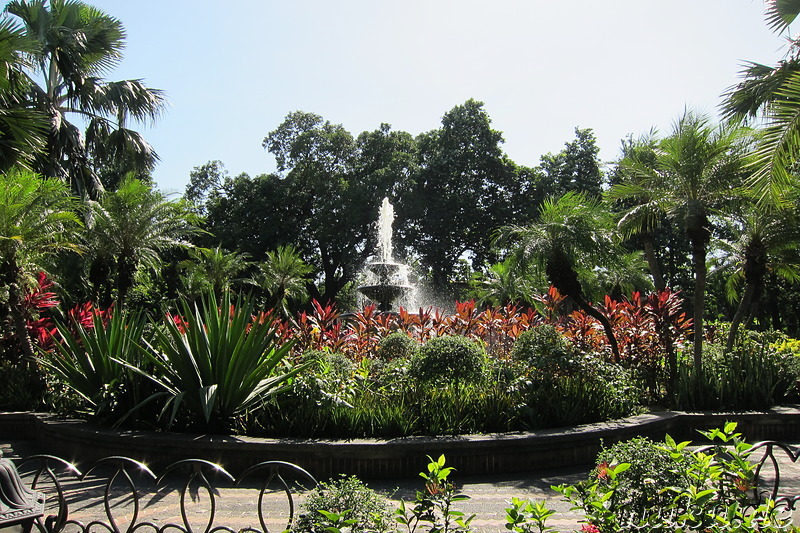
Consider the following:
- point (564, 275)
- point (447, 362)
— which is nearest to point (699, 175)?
point (564, 275)

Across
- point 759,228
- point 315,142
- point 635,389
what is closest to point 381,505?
point 635,389

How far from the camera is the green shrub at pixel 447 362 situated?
637 cm

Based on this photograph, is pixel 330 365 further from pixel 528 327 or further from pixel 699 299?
pixel 699 299

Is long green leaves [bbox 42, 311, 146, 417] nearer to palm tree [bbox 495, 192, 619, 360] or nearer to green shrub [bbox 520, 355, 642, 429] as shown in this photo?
green shrub [bbox 520, 355, 642, 429]

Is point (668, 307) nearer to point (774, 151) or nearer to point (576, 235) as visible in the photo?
point (576, 235)

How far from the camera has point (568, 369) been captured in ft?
21.6

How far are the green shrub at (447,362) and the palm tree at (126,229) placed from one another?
850 centimetres

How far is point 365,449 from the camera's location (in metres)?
Result: 4.92

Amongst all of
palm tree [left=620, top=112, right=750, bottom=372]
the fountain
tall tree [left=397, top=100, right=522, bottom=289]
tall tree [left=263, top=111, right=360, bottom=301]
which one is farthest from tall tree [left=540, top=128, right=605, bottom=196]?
palm tree [left=620, top=112, right=750, bottom=372]

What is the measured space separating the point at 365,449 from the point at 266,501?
0.95 m

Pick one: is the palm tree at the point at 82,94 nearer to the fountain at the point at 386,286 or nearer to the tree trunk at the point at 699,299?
the fountain at the point at 386,286

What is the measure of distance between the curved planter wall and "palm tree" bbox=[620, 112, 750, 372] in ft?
12.3

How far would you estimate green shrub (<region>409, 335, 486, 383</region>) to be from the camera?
251 inches

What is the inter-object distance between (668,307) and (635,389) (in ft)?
5.83
